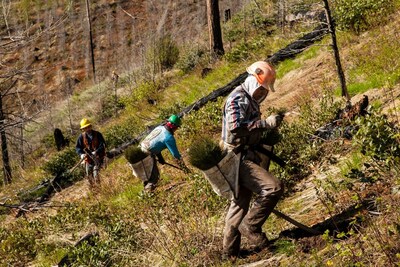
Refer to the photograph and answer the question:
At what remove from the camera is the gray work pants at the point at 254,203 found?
501 centimetres

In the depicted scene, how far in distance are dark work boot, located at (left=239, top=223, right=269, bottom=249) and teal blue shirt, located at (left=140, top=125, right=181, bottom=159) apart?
12.7 ft

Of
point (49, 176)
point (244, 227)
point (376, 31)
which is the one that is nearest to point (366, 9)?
point (376, 31)

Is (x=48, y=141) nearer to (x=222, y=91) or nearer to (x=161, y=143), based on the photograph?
(x=222, y=91)

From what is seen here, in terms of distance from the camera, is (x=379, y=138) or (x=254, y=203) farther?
(x=254, y=203)

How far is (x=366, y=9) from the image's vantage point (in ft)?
38.3

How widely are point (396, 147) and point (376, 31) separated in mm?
7096

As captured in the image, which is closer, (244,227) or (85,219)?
(244,227)

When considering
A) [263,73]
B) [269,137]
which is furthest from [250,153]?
[263,73]

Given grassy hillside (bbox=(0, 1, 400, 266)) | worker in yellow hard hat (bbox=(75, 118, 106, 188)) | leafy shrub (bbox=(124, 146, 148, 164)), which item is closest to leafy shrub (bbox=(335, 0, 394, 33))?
grassy hillside (bbox=(0, 1, 400, 266))

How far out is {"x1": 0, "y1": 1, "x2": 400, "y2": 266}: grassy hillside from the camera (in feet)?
15.8

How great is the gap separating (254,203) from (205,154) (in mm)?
626

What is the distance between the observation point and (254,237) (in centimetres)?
519

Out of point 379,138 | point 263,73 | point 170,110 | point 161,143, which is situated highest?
point 263,73

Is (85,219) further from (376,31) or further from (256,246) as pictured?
(376,31)
